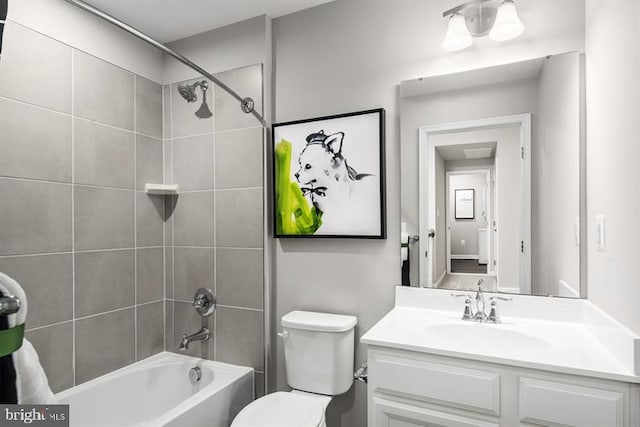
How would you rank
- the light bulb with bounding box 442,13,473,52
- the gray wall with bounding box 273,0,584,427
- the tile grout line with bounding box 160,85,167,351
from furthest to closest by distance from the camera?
the tile grout line with bounding box 160,85,167,351
the gray wall with bounding box 273,0,584,427
the light bulb with bounding box 442,13,473,52

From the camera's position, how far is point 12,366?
69cm

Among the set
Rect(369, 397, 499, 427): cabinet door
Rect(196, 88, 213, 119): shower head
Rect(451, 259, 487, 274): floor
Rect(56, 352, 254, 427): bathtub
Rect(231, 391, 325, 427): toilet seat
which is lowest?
Rect(56, 352, 254, 427): bathtub

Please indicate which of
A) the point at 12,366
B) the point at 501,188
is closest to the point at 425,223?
the point at 501,188

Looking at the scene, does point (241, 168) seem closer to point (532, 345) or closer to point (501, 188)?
point (501, 188)

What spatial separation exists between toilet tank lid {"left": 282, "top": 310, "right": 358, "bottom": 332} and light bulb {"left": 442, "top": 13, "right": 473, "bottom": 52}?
1.41 meters

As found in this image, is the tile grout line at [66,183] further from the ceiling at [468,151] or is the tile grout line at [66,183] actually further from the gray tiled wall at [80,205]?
the ceiling at [468,151]

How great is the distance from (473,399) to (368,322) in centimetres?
73

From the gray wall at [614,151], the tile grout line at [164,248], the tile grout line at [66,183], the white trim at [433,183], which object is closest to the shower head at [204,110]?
the tile grout line at [164,248]

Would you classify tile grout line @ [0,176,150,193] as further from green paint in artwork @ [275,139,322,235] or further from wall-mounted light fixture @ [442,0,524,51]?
wall-mounted light fixture @ [442,0,524,51]

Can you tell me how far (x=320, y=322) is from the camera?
1880 mm

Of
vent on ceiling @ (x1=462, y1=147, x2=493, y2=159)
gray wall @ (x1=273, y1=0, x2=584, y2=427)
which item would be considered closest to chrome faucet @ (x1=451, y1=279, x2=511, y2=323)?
gray wall @ (x1=273, y1=0, x2=584, y2=427)

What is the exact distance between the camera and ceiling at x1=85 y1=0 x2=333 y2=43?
2031 mm

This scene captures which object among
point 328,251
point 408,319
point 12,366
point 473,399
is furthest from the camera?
point 328,251

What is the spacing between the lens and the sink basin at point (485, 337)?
1471 mm
